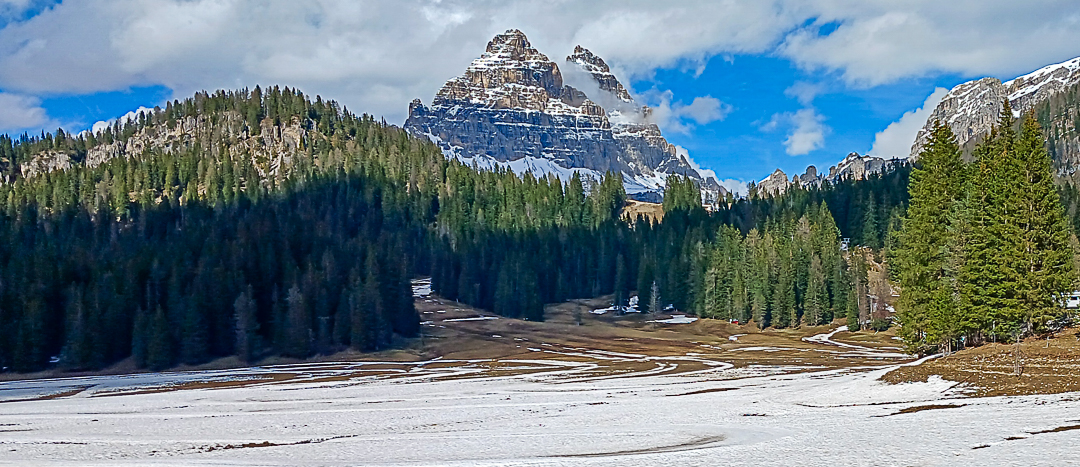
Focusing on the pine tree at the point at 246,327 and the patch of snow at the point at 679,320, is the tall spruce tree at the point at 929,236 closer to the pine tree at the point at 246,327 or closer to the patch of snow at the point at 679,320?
the pine tree at the point at 246,327

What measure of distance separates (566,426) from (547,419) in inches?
90.6

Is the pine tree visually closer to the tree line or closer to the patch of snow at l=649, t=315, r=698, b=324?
the tree line

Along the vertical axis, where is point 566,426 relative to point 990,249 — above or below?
below

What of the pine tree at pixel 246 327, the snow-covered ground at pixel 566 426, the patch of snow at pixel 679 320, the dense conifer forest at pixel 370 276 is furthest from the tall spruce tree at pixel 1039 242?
the patch of snow at pixel 679 320

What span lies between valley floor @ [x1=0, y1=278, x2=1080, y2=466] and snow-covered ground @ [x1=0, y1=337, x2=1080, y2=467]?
9cm

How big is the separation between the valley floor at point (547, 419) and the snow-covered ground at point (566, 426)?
9 centimetres

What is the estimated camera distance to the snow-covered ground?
21.4m

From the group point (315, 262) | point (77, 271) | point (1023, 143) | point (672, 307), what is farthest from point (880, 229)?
point (77, 271)

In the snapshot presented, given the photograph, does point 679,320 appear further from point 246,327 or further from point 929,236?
point 929,236

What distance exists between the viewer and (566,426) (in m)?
28.9

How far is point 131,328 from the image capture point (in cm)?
8675

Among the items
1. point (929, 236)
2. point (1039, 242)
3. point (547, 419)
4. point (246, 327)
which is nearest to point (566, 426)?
point (547, 419)

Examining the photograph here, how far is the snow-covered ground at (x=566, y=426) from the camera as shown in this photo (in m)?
21.4

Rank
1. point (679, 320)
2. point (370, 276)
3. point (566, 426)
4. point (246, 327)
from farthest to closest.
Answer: point (679, 320) → point (370, 276) → point (246, 327) → point (566, 426)
